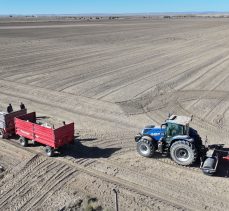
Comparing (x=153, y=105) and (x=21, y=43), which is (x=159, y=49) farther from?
(x=153, y=105)

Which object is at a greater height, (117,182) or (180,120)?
(180,120)

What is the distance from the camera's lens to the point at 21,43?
48.6m

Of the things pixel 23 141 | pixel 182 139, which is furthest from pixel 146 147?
pixel 23 141

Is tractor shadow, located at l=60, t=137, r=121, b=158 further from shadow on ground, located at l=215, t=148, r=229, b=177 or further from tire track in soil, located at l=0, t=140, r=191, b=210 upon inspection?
shadow on ground, located at l=215, t=148, r=229, b=177

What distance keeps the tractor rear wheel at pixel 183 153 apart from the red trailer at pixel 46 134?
13.8 ft

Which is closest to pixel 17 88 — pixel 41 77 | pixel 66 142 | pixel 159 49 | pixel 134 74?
pixel 41 77

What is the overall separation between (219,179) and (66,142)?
19.8ft

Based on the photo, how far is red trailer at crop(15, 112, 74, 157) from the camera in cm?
1393

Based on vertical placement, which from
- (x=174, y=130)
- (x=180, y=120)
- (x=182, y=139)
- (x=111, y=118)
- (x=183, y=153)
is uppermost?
(x=180, y=120)

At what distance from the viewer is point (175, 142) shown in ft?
42.6

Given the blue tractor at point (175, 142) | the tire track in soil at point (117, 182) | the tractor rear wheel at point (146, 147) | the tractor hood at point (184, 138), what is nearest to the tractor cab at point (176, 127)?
the blue tractor at point (175, 142)

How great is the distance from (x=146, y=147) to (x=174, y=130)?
1424mm

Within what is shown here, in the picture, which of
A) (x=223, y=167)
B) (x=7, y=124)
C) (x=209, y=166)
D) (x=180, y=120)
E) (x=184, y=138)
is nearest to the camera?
(x=209, y=166)

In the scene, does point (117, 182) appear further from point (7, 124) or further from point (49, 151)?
point (7, 124)
